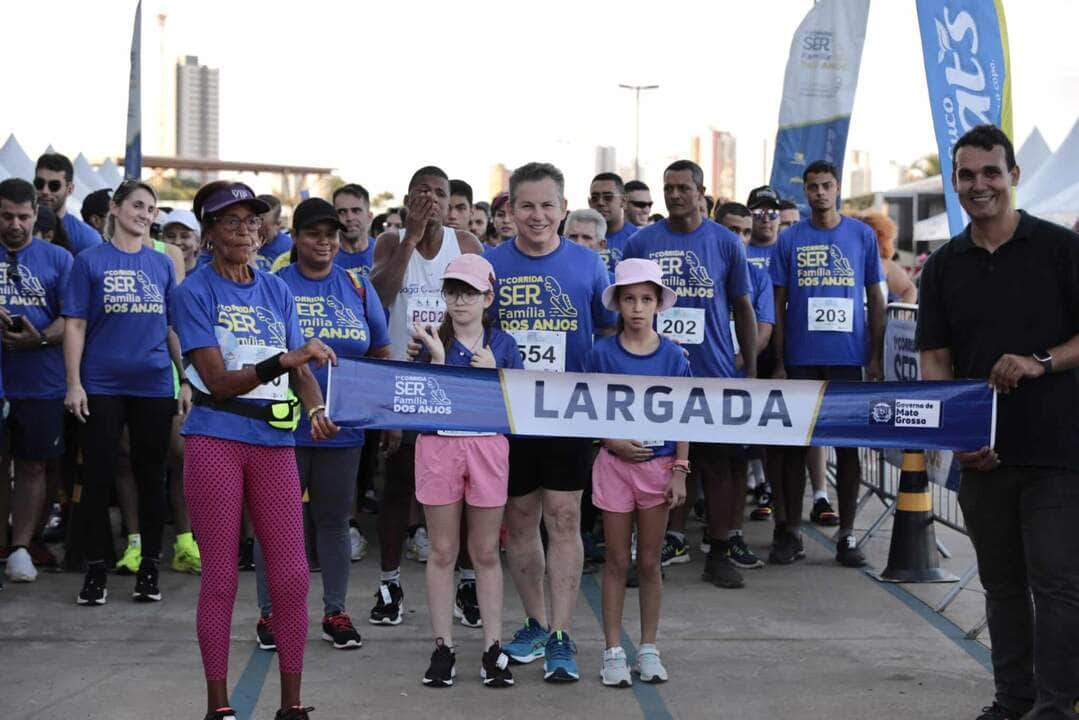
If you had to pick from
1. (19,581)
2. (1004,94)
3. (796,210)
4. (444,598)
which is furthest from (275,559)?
(796,210)

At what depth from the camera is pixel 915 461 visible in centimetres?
824

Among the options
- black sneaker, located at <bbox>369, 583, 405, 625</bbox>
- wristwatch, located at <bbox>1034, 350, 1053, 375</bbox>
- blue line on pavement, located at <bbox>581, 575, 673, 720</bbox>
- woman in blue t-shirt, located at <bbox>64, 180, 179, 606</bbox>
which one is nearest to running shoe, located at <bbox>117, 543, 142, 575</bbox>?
woman in blue t-shirt, located at <bbox>64, 180, 179, 606</bbox>

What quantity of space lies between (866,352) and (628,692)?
351 cm

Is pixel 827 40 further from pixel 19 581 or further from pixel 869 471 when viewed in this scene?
pixel 19 581

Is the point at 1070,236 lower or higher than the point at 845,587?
higher

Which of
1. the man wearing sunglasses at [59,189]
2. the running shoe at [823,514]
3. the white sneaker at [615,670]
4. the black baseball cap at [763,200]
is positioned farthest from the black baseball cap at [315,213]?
the running shoe at [823,514]

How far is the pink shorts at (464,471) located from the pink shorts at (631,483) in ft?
1.47

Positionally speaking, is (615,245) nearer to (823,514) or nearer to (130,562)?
(823,514)

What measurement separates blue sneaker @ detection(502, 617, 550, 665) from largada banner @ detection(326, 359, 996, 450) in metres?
1.07

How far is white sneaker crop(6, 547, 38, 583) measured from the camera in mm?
8062

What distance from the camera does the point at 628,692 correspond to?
19.6 feet

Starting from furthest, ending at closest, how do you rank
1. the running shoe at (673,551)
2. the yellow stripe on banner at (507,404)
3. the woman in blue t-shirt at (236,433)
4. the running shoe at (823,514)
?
the running shoe at (823,514) < the running shoe at (673,551) < the yellow stripe on banner at (507,404) < the woman in blue t-shirt at (236,433)

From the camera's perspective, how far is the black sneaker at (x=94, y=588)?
7516mm

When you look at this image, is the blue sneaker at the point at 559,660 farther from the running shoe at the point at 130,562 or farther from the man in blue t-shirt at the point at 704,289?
the running shoe at the point at 130,562
